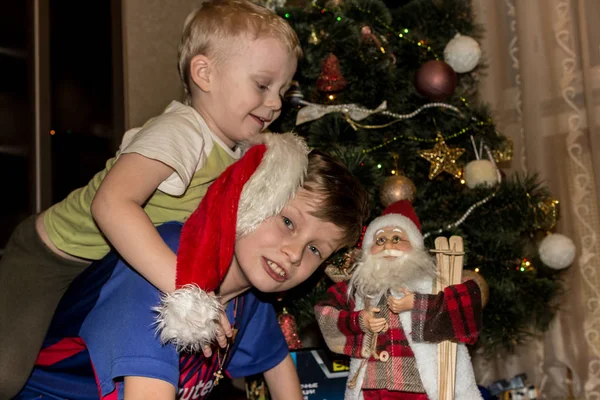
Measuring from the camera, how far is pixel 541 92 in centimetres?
187

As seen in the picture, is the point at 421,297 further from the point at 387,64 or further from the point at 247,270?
the point at 387,64

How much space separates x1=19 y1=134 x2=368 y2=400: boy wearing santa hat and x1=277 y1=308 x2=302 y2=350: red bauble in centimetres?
24

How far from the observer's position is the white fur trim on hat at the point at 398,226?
4.16ft

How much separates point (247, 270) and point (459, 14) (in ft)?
3.65

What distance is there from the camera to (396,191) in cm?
146

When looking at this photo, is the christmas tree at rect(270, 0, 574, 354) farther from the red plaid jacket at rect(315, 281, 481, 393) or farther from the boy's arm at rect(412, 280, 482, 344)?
the boy's arm at rect(412, 280, 482, 344)

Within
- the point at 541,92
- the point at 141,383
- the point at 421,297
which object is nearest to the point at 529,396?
the point at 421,297

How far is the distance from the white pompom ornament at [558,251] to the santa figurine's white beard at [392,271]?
0.55 meters

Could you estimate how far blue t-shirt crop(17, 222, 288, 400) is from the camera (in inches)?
37.7

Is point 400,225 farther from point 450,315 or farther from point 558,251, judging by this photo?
point 558,251

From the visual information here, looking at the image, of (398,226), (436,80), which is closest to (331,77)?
(436,80)

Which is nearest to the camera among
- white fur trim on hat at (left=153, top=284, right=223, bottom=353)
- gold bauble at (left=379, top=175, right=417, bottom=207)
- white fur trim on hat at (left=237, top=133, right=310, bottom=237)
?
white fur trim on hat at (left=153, top=284, right=223, bottom=353)

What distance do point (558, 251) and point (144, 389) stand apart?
1.14 metres

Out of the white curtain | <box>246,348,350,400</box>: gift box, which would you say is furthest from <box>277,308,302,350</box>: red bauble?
the white curtain
